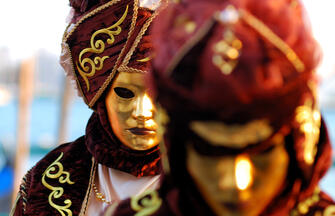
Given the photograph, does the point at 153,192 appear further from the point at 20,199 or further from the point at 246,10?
the point at 20,199

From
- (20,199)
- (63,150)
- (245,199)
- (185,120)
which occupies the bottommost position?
(20,199)

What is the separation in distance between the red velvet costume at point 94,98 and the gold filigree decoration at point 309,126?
2.30 feet

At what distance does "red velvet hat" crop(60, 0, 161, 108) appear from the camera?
1.56 metres

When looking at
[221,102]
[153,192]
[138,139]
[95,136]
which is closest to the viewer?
[221,102]

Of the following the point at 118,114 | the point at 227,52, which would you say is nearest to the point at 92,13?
the point at 118,114

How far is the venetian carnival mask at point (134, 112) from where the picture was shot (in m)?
1.53

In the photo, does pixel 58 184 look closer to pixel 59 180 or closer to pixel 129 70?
pixel 59 180

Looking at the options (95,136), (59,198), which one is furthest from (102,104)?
(59,198)

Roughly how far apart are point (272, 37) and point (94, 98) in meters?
0.92

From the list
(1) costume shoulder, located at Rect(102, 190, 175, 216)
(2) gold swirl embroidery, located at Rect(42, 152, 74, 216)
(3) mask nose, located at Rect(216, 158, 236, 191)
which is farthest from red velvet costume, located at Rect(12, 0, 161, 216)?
(3) mask nose, located at Rect(216, 158, 236, 191)

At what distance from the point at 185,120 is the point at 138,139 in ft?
2.29

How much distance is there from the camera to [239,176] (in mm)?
846

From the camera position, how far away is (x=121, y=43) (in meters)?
1.57

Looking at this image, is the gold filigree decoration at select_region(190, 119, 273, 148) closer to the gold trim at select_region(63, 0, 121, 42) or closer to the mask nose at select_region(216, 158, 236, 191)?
the mask nose at select_region(216, 158, 236, 191)
